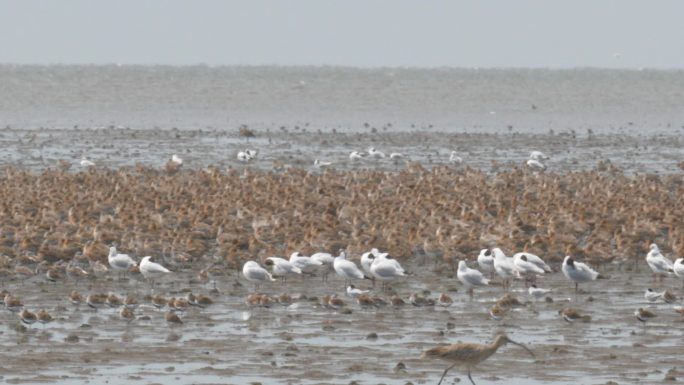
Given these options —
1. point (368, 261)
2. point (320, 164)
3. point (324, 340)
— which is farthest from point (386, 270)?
A: point (320, 164)

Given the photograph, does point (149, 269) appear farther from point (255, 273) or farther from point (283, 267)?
point (283, 267)

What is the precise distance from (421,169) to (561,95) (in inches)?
2912

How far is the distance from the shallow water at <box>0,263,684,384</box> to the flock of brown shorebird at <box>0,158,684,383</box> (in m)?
0.47

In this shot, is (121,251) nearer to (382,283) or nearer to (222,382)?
(382,283)

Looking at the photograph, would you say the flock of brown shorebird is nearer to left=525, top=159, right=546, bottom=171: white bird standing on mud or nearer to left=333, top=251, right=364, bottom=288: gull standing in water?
left=333, top=251, right=364, bottom=288: gull standing in water

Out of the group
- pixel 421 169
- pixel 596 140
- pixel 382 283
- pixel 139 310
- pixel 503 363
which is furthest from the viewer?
pixel 596 140

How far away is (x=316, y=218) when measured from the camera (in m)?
25.6

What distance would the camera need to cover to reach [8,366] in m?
14.6

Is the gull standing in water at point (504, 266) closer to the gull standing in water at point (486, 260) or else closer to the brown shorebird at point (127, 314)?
the gull standing in water at point (486, 260)

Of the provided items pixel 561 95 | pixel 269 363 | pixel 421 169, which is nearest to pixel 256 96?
pixel 561 95

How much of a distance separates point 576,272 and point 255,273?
167 inches

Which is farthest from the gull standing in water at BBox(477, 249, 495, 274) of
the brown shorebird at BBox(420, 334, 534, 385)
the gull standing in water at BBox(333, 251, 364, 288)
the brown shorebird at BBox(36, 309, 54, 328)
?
the brown shorebird at BBox(420, 334, 534, 385)

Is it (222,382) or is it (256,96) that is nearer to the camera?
(222,382)

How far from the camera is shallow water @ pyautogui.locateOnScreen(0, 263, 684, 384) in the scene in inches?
566
